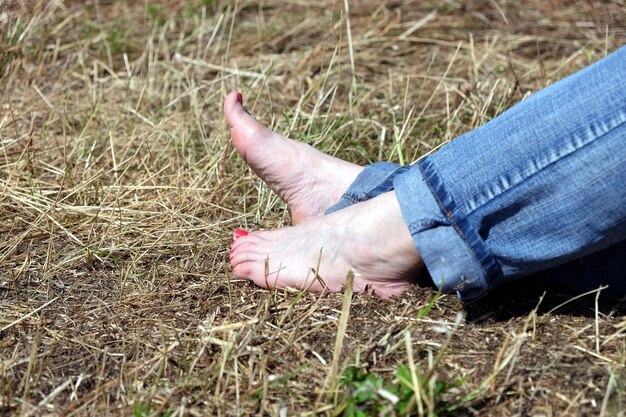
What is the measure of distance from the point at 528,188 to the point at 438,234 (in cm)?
15

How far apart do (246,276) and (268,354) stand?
286 mm

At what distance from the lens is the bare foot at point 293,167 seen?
1.62 m

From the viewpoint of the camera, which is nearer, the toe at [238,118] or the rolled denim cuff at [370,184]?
the rolled denim cuff at [370,184]

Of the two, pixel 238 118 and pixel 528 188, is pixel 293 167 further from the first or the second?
pixel 528 188

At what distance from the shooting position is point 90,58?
2.52 metres

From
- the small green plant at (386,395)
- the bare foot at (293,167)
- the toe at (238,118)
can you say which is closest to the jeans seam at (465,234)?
the small green plant at (386,395)

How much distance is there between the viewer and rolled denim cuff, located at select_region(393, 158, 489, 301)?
1.24 m

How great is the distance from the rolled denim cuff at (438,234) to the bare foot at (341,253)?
0.13ft

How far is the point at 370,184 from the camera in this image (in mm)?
1504

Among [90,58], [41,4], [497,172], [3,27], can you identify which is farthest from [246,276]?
[41,4]

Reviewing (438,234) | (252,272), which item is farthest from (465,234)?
(252,272)

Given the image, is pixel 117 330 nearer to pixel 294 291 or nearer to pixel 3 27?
pixel 294 291

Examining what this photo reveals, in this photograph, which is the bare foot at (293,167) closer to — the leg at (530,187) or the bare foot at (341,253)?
the bare foot at (341,253)

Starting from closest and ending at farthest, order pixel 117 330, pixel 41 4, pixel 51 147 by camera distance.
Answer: pixel 117 330 < pixel 51 147 < pixel 41 4
